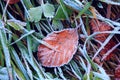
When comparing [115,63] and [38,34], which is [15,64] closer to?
[38,34]

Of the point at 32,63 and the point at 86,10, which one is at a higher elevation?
the point at 86,10

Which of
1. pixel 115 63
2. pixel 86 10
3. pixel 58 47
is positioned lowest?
pixel 115 63

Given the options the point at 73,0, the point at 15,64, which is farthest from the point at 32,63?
the point at 73,0

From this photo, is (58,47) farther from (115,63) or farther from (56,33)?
(115,63)

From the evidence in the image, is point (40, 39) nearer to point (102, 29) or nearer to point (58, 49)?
point (58, 49)
